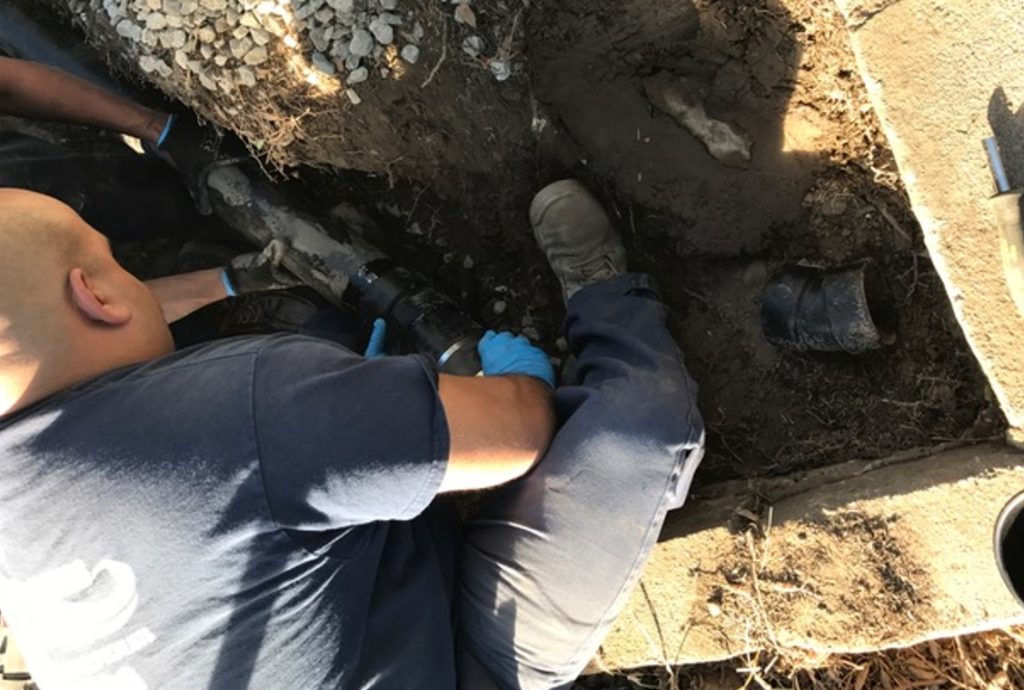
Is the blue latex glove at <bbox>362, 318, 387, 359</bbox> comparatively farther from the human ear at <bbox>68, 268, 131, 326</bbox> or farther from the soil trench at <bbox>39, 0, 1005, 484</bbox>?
the human ear at <bbox>68, 268, 131, 326</bbox>

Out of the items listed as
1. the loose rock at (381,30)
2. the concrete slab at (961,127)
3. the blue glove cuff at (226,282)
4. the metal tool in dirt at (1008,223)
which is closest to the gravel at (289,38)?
the loose rock at (381,30)

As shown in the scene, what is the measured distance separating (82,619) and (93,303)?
0.54 metres

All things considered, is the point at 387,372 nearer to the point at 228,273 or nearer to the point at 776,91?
the point at 228,273

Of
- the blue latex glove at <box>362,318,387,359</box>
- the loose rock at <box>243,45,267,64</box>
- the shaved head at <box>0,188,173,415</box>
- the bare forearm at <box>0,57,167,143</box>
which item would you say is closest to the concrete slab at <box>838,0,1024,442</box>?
the blue latex glove at <box>362,318,387,359</box>

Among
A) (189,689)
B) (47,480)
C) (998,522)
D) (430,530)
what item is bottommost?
(998,522)

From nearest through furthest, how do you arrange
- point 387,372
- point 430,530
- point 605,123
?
point 387,372 < point 430,530 < point 605,123

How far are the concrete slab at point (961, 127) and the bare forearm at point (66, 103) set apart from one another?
1773 millimetres

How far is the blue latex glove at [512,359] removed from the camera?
2.10m

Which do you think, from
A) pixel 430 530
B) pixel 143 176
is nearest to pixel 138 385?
pixel 430 530

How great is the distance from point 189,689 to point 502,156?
4.73 ft

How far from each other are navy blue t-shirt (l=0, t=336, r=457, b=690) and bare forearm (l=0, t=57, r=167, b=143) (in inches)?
40.3

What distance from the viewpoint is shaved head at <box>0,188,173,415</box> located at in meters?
1.49

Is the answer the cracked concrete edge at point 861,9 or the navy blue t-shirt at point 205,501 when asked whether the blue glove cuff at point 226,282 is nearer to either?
the navy blue t-shirt at point 205,501

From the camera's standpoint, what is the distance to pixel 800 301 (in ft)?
6.89
